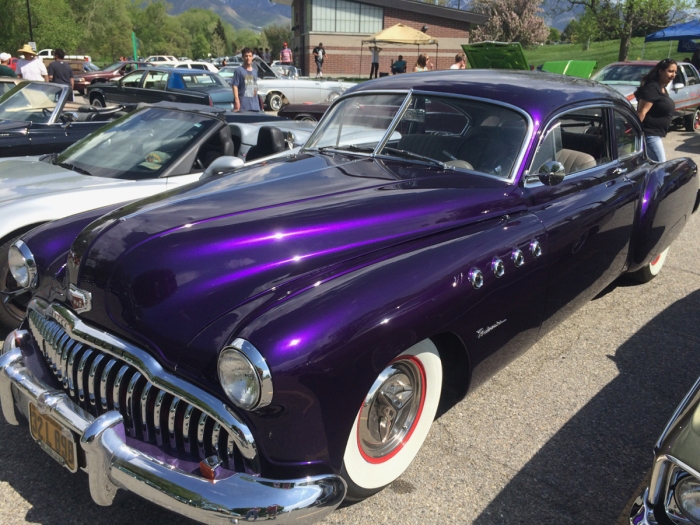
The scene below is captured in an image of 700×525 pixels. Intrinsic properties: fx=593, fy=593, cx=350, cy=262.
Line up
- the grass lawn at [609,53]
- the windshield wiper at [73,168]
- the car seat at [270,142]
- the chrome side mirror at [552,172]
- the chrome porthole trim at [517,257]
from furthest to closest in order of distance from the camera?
the grass lawn at [609,53] → the car seat at [270,142] → the windshield wiper at [73,168] → the chrome side mirror at [552,172] → the chrome porthole trim at [517,257]

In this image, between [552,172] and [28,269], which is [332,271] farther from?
[28,269]

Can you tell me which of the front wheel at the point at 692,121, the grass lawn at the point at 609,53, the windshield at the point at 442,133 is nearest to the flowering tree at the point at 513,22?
the grass lawn at the point at 609,53

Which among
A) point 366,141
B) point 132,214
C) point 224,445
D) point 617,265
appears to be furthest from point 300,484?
point 617,265

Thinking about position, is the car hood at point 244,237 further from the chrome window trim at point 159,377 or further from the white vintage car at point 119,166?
the white vintage car at point 119,166

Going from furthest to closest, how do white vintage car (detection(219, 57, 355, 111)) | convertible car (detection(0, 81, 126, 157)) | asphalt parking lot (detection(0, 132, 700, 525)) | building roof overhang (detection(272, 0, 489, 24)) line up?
building roof overhang (detection(272, 0, 489, 24)) < white vintage car (detection(219, 57, 355, 111)) < convertible car (detection(0, 81, 126, 157)) < asphalt parking lot (detection(0, 132, 700, 525))

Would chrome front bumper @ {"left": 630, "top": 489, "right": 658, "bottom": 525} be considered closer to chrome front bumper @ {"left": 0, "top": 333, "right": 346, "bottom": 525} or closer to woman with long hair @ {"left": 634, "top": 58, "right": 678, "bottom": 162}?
chrome front bumper @ {"left": 0, "top": 333, "right": 346, "bottom": 525}

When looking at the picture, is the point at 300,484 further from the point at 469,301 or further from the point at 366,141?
the point at 366,141

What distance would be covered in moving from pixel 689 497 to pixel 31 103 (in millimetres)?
7413

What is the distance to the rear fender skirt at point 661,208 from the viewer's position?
394 cm

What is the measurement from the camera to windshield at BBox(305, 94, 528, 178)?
10.6ft

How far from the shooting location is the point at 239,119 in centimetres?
650

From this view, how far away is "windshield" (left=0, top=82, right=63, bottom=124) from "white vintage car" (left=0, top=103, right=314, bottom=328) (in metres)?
2.26

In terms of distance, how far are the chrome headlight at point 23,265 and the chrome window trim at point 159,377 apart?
57cm

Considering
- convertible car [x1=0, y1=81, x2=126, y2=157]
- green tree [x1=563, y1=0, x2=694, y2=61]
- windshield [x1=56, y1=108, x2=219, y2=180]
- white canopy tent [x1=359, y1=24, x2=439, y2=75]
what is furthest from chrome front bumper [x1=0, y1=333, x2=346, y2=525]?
green tree [x1=563, y1=0, x2=694, y2=61]
